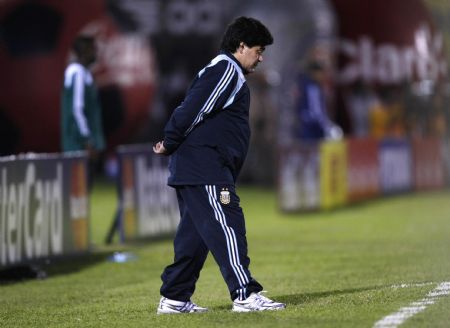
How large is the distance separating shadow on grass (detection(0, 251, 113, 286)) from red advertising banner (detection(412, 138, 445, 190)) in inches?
469

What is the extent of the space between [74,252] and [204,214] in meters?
4.91

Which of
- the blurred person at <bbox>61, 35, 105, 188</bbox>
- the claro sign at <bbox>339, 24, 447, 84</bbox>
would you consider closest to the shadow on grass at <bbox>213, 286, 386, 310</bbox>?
the blurred person at <bbox>61, 35, 105, 188</bbox>

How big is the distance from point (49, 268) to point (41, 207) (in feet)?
2.64

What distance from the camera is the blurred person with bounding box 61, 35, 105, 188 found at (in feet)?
46.7

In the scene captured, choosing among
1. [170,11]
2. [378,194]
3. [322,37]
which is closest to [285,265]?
[378,194]

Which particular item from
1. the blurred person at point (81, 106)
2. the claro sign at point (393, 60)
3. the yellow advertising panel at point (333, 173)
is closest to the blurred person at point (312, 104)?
the yellow advertising panel at point (333, 173)

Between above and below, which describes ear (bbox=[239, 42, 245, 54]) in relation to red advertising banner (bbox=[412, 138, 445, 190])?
above

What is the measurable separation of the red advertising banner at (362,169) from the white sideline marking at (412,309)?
11729 mm

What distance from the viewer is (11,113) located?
2267cm

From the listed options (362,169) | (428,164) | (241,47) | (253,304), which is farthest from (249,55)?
→ (428,164)

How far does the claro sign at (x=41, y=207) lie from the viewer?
11.7 meters

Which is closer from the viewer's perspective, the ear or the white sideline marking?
the white sideline marking

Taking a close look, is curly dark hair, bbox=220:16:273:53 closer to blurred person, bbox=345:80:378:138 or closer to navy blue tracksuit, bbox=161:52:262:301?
navy blue tracksuit, bbox=161:52:262:301

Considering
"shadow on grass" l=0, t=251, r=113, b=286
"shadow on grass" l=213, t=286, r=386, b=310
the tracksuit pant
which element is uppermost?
the tracksuit pant
